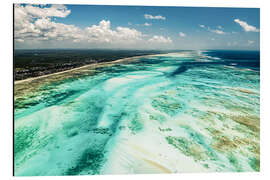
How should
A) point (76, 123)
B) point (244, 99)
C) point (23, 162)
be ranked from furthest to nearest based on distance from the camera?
point (244, 99) < point (76, 123) < point (23, 162)

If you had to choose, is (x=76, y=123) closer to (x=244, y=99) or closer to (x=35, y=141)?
(x=35, y=141)

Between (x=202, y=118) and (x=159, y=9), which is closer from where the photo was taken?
(x=202, y=118)
